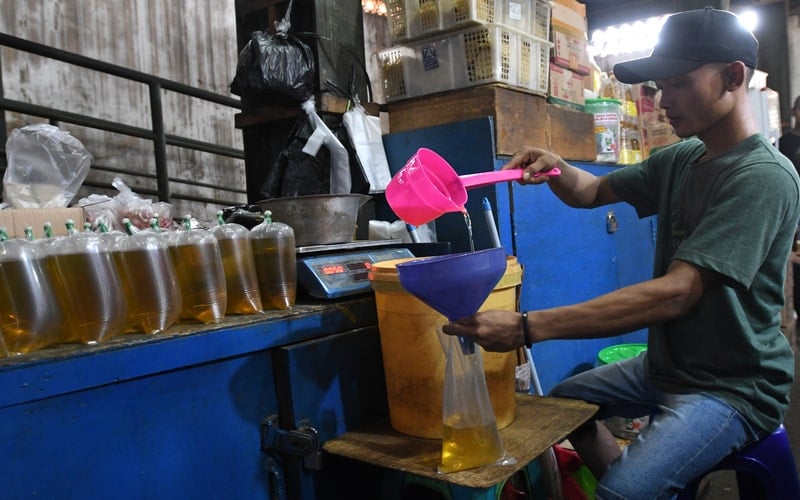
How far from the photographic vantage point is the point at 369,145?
8.40 feet

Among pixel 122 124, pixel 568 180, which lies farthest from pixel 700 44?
pixel 122 124

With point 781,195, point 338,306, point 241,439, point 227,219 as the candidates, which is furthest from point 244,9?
point 781,195

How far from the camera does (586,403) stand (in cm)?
164

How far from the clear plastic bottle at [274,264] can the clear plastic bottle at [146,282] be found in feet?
0.87

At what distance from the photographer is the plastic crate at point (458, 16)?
2389 millimetres

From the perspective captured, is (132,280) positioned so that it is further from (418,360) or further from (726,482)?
(726,482)

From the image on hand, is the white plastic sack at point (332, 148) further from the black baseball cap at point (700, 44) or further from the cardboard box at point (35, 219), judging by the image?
the black baseball cap at point (700, 44)

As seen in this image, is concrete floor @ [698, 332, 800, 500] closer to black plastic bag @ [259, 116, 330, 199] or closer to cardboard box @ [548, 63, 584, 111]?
cardboard box @ [548, 63, 584, 111]

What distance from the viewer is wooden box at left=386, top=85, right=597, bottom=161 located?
238 centimetres

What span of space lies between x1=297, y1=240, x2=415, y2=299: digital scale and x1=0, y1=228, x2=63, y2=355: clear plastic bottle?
632 millimetres

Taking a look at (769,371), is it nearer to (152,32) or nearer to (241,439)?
(241,439)

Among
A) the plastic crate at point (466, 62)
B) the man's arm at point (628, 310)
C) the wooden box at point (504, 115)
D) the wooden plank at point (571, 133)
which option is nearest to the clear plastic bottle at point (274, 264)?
the man's arm at point (628, 310)

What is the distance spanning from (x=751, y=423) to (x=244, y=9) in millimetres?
2743

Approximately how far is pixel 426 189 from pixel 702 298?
75cm
